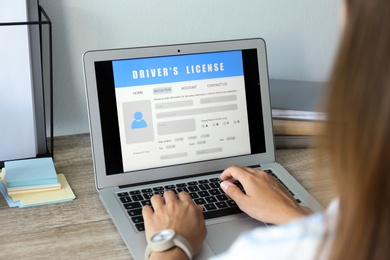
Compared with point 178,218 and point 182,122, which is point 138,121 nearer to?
point 182,122

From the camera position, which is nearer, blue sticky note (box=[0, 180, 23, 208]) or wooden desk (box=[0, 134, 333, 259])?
wooden desk (box=[0, 134, 333, 259])

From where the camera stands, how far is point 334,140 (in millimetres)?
646

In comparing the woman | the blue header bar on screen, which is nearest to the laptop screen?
the blue header bar on screen

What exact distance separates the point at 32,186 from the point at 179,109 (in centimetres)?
29

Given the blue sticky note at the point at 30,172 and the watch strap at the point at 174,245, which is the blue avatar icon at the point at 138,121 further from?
the watch strap at the point at 174,245

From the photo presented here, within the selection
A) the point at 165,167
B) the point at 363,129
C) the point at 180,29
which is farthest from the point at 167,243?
the point at 180,29

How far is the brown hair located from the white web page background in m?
0.63

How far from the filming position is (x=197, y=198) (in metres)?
1.18

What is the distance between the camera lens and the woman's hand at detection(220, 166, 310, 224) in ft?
3.60

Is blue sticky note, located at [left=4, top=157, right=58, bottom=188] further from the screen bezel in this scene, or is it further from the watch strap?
the watch strap

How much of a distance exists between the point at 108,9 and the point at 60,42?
115 mm

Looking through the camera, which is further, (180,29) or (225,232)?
(180,29)

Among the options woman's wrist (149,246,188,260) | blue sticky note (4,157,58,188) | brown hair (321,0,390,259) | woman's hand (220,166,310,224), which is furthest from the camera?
blue sticky note (4,157,58,188)

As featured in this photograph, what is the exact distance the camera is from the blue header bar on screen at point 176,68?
1.22 meters
